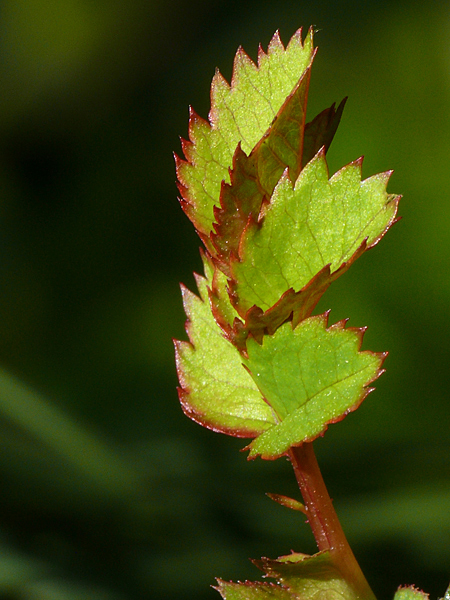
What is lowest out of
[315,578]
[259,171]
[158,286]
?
[315,578]

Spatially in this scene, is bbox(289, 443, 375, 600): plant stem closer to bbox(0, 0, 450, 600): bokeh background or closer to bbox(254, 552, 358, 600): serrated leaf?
bbox(254, 552, 358, 600): serrated leaf

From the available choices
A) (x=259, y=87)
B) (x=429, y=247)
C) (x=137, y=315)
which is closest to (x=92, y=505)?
(x=137, y=315)

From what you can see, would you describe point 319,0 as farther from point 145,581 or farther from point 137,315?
point 145,581

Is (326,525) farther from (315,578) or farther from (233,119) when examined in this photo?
(233,119)

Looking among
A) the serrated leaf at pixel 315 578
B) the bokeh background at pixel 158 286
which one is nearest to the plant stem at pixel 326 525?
the serrated leaf at pixel 315 578

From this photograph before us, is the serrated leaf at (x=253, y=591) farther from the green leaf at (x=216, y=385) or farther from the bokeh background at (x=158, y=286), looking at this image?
the bokeh background at (x=158, y=286)

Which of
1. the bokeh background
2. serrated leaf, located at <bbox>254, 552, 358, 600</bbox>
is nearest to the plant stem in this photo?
serrated leaf, located at <bbox>254, 552, 358, 600</bbox>

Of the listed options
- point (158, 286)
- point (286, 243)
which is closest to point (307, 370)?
point (286, 243)
